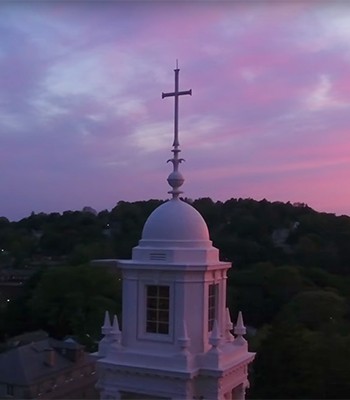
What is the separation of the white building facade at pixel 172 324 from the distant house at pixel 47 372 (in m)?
13.1

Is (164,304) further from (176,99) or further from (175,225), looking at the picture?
(176,99)

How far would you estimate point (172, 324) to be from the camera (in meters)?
4.97

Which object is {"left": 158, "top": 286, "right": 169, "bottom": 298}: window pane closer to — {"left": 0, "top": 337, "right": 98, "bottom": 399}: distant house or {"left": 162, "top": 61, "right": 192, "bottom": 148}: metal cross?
{"left": 162, "top": 61, "right": 192, "bottom": 148}: metal cross

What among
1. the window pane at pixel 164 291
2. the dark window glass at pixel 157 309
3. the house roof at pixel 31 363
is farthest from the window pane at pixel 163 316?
the house roof at pixel 31 363

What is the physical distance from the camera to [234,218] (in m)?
51.0

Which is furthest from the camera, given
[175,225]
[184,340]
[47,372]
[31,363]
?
[47,372]

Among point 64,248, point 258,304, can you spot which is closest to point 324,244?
point 258,304

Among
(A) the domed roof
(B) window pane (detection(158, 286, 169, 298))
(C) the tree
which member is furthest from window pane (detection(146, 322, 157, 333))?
(C) the tree

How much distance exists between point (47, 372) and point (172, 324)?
16.2 m

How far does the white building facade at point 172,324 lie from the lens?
489cm

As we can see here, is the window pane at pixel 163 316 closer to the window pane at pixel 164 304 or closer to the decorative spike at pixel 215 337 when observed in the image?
the window pane at pixel 164 304

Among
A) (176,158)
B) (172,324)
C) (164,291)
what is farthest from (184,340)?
(176,158)

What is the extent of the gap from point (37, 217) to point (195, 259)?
6176 cm

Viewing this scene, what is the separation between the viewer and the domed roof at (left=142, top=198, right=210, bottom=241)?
17.1 ft
